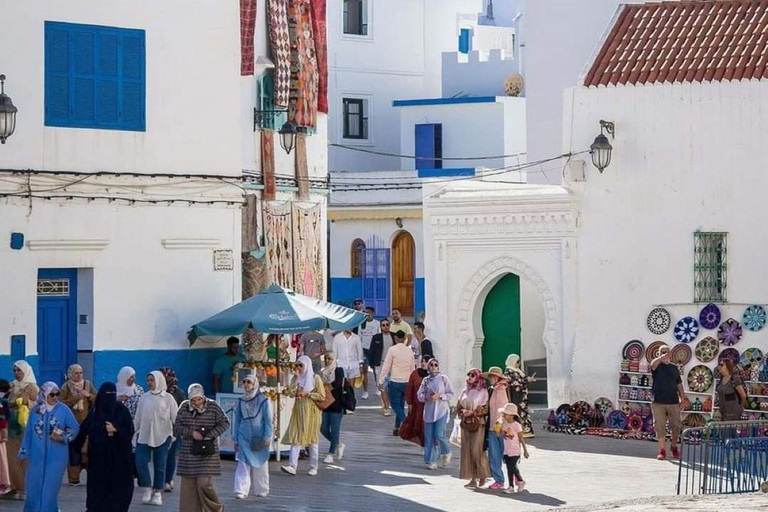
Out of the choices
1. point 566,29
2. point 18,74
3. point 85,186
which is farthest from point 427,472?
point 566,29

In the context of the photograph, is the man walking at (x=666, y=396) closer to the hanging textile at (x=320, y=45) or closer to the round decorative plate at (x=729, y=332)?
the round decorative plate at (x=729, y=332)

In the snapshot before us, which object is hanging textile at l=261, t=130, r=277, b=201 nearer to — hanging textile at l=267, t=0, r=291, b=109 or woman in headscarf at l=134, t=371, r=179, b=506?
hanging textile at l=267, t=0, r=291, b=109

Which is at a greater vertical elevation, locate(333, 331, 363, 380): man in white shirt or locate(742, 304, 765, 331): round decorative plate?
locate(742, 304, 765, 331): round decorative plate

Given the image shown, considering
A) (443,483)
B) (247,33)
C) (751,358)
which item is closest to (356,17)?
(247,33)

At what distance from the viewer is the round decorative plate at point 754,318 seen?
24391 millimetres

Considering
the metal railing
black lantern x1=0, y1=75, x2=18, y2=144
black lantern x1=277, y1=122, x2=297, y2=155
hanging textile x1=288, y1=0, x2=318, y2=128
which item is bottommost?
the metal railing

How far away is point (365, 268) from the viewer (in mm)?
44594

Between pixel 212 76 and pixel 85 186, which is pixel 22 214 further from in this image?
pixel 212 76

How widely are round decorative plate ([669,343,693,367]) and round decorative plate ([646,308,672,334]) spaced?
0.34 m

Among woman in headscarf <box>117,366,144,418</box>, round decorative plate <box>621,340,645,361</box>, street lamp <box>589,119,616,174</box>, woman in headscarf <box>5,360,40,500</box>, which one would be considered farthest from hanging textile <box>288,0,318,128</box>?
woman in headscarf <box>5,360,40,500</box>

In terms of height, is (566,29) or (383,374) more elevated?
(566,29)

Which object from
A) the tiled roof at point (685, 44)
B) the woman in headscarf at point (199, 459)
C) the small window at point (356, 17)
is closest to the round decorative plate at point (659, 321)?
the tiled roof at point (685, 44)

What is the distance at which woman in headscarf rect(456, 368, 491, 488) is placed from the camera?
20.0m

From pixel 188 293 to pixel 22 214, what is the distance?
2535mm
